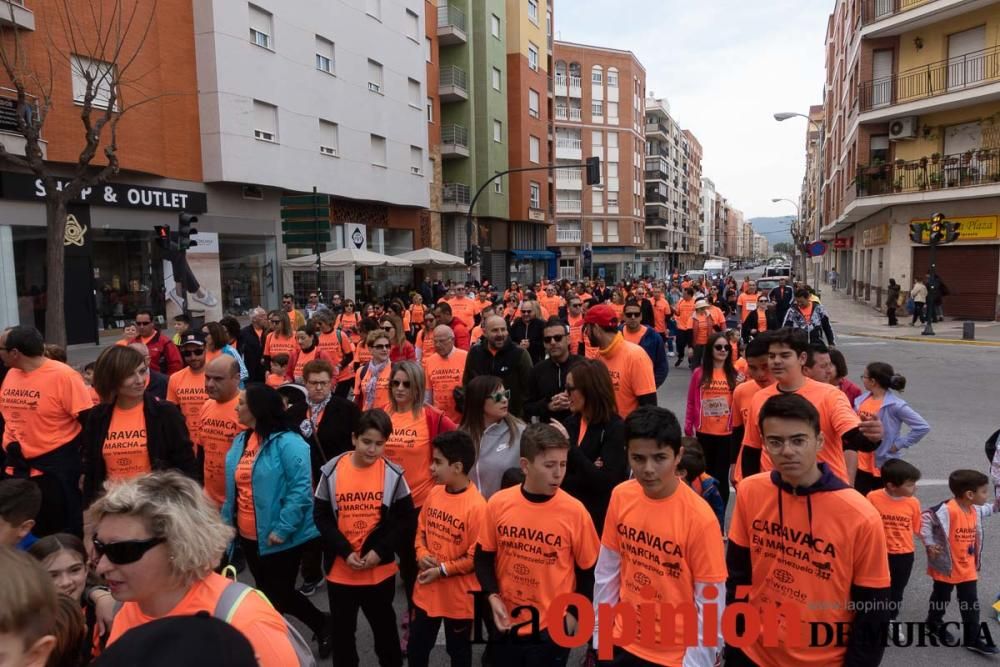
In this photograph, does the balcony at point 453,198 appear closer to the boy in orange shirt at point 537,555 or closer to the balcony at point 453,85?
the balcony at point 453,85

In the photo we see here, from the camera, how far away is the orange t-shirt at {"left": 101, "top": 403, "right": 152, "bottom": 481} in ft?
13.9

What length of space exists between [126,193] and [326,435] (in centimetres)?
1673

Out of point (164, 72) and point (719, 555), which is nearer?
point (719, 555)

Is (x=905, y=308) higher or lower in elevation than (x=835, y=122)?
lower

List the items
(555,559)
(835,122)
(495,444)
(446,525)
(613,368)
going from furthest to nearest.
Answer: (835,122)
(613,368)
(495,444)
(446,525)
(555,559)

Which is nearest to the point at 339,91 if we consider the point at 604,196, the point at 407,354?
the point at 407,354

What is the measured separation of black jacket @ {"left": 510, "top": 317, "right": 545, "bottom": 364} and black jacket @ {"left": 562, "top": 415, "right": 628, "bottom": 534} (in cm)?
535

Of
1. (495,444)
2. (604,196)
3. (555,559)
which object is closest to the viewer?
(555,559)

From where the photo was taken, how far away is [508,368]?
20.0 feet

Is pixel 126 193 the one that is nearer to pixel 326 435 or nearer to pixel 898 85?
pixel 326 435

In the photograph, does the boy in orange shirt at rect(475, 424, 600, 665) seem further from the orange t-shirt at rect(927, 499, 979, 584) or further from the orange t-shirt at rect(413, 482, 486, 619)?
the orange t-shirt at rect(927, 499, 979, 584)

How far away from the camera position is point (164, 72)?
1897 centimetres

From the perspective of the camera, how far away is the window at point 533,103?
41625 mm

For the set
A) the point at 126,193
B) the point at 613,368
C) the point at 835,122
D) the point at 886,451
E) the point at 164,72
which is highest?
the point at 835,122
